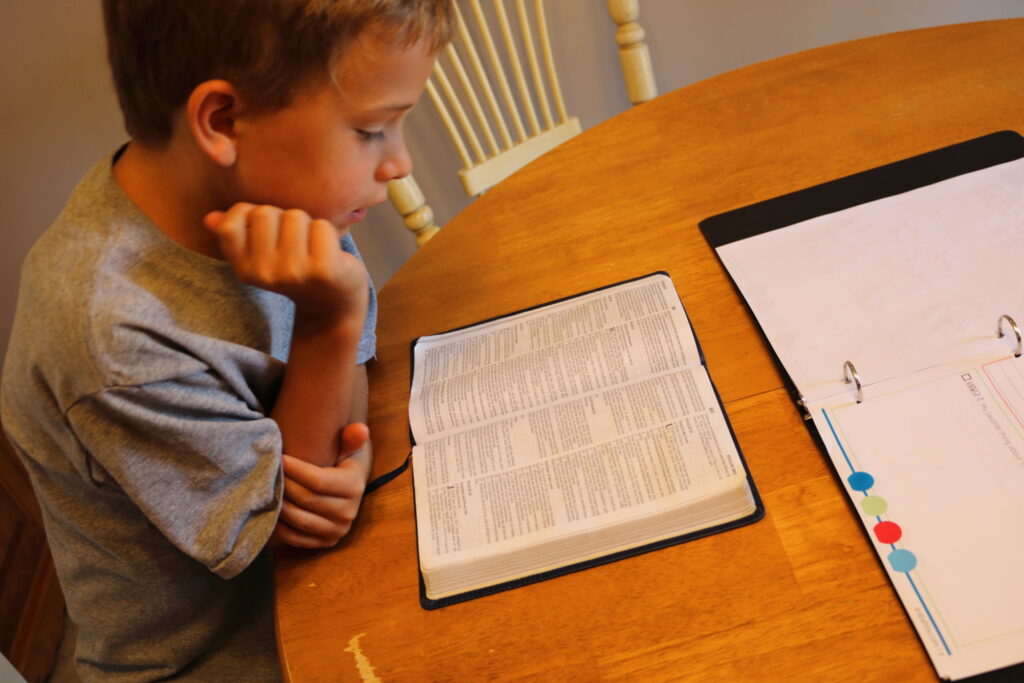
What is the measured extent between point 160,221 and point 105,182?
6cm

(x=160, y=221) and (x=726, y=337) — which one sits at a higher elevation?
(x=160, y=221)

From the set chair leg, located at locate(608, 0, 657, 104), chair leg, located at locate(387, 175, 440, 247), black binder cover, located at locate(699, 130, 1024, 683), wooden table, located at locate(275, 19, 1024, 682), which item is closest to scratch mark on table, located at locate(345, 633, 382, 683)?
wooden table, located at locate(275, 19, 1024, 682)

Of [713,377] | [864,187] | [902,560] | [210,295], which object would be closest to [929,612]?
[902,560]

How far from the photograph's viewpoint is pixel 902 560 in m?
0.62

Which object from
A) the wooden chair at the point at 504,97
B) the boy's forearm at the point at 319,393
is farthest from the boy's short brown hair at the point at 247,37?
the wooden chair at the point at 504,97

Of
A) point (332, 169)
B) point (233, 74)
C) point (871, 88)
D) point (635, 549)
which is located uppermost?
point (233, 74)

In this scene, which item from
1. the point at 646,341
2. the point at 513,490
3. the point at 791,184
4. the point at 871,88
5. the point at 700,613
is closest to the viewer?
the point at 700,613

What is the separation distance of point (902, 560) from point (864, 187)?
1.64 ft

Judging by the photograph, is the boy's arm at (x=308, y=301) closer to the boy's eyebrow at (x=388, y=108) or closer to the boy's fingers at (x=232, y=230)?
the boy's fingers at (x=232, y=230)

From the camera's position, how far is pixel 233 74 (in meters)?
0.73

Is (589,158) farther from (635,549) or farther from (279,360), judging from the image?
(635,549)

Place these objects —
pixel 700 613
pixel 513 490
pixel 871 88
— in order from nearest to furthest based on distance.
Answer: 1. pixel 700 613
2. pixel 513 490
3. pixel 871 88

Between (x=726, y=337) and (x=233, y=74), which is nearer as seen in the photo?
(x=233, y=74)

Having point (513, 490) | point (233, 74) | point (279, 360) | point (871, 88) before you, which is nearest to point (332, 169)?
point (233, 74)
